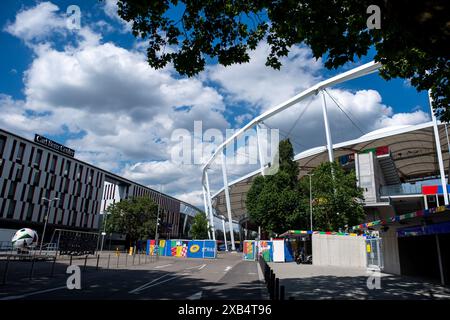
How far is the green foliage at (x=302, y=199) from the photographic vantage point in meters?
A: 34.9

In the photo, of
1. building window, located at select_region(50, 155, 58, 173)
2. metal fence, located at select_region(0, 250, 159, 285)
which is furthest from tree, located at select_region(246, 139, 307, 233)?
building window, located at select_region(50, 155, 58, 173)

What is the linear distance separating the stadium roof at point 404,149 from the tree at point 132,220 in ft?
93.1

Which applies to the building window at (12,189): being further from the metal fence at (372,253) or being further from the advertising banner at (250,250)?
the metal fence at (372,253)

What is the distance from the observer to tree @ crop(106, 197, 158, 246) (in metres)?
60.7

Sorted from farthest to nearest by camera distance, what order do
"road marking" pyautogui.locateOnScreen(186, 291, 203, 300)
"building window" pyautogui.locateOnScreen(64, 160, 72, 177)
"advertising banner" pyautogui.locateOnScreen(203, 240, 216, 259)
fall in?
1. "building window" pyautogui.locateOnScreen(64, 160, 72, 177)
2. "advertising banner" pyautogui.locateOnScreen(203, 240, 216, 259)
3. "road marking" pyautogui.locateOnScreen(186, 291, 203, 300)

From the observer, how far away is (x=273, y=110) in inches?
2191

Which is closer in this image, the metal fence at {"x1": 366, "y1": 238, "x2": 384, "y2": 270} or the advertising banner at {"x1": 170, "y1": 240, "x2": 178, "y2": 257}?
the metal fence at {"x1": 366, "y1": 238, "x2": 384, "y2": 270}

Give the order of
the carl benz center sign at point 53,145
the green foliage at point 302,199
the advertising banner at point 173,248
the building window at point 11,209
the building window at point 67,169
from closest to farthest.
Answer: the green foliage at point 302,199 < the advertising banner at point 173,248 < the building window at point 11,209 < the carl benz center sign at point 53,145 < the building window at point 67,169

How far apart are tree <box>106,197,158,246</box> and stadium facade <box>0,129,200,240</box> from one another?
852 centimetres

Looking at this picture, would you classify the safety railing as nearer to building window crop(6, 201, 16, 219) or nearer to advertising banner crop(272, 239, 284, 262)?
advertising banner crop(272, 239, 284, 262)

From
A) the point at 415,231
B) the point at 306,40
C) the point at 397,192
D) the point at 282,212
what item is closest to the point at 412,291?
the point at 415,231

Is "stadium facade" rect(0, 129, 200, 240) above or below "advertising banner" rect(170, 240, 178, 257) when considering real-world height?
above

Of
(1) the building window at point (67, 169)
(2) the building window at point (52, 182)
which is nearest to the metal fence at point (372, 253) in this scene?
(2) the building window at point (52, 182)
